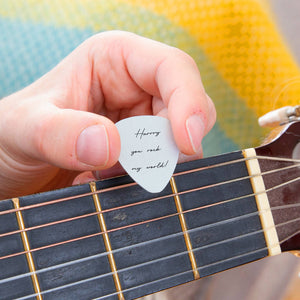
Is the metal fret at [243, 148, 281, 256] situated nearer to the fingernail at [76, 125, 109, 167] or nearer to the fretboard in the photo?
the fretboard

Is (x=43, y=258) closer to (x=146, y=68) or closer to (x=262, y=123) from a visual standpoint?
(x=146, y=68)

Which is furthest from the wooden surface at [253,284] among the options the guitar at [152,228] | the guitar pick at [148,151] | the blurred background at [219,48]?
the guitar pick at [148,151]

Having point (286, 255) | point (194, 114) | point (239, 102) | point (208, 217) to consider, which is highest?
point (194, 114)

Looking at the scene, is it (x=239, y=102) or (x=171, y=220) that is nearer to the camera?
(x=171, y=220)

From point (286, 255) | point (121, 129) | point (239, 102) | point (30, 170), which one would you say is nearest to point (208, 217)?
point (121, 129)

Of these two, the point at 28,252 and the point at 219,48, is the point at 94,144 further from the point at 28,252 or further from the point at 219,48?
the point at 219,48

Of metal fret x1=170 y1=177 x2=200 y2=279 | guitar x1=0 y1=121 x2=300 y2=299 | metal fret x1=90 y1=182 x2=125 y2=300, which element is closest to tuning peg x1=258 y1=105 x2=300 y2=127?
guitar x1=0 y1=121 x2=300 y2=299

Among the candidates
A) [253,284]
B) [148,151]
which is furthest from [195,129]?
[253,284]
